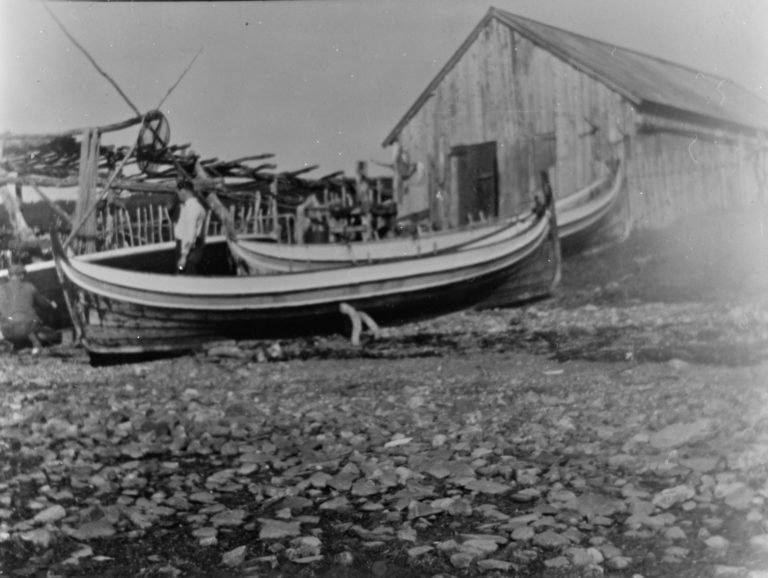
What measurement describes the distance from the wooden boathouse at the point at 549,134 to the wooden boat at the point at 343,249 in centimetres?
212

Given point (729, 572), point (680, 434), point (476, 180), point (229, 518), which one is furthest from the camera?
point (476, 180)

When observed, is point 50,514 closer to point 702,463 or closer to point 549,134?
point 702,463

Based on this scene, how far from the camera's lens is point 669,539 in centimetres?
415

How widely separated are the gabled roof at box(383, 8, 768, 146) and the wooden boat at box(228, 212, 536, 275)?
3824mm

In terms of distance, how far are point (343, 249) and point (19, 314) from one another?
6004 mm

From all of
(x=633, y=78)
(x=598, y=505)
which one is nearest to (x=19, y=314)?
(x=598, y=505)

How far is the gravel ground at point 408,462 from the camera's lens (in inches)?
166

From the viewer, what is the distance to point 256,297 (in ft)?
35.3

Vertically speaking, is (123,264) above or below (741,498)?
above

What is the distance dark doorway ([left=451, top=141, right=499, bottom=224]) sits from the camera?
1773 centimetres

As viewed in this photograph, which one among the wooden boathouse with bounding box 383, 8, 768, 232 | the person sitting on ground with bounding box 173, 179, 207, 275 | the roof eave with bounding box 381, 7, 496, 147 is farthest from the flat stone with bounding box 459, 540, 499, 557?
the roof eave with bounding box 381, 7, 496, 147

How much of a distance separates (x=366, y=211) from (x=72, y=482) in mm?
11904

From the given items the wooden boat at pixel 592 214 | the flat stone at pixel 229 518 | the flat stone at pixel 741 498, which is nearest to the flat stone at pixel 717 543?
the flat stone at pixel 741 498

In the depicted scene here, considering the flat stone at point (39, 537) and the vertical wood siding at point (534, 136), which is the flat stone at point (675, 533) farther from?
the vertical wood siding at point (534, 136)
